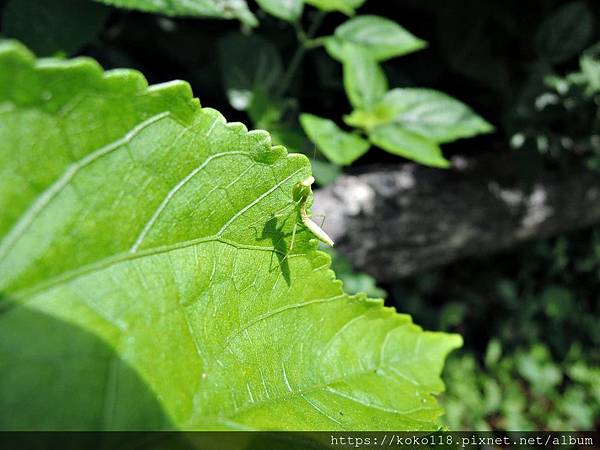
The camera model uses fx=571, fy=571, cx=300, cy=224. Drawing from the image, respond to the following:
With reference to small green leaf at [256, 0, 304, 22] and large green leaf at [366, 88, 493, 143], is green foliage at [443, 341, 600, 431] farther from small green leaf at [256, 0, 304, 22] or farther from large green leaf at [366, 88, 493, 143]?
small green leaf at [256, 0, 304, 22]

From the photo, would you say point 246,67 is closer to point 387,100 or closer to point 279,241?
point 387,100

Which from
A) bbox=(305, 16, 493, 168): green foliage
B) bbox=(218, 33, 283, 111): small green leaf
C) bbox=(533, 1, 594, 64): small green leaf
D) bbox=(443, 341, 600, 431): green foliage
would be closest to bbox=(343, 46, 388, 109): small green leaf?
bbox=(305, 16, 493, 168): green foliage

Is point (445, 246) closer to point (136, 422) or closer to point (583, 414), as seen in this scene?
point (583, 414)

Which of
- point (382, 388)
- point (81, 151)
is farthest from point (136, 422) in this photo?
point (382, 388)

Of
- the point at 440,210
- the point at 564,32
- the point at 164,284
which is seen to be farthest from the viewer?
the point at 440,210

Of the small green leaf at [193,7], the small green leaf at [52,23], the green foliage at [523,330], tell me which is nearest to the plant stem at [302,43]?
the small green leaf at [193,7]

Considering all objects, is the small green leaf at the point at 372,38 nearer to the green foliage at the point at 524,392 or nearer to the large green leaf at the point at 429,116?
the large green leaf at the point at 429,116

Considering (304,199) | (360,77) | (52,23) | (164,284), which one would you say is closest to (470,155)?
(360,77)
